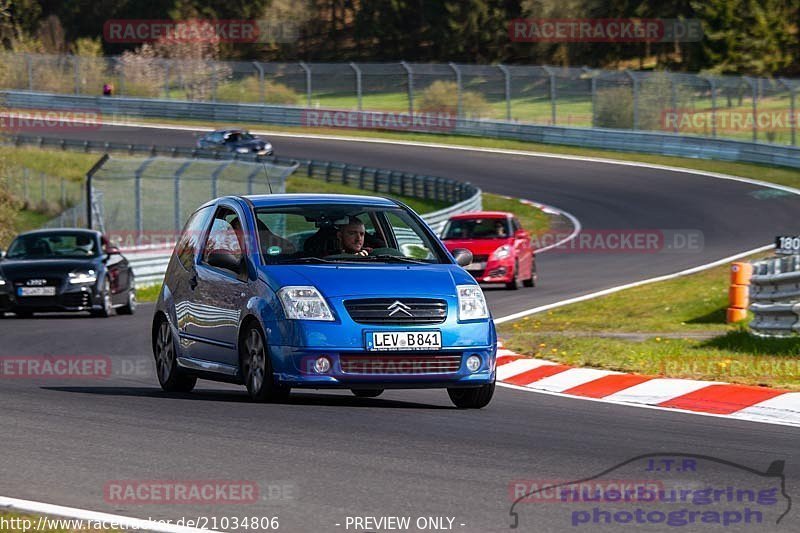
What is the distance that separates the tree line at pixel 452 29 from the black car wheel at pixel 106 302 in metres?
55.0

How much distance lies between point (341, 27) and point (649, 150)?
5517 cm

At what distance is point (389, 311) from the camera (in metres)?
9.94

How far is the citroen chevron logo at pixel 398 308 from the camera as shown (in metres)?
9.95

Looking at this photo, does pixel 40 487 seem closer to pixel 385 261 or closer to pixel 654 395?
pixel 385 261

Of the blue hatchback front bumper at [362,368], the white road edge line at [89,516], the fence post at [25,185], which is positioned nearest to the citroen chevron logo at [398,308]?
the blue hatchback front bumper at [362,368]

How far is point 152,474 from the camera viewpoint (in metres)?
7.34

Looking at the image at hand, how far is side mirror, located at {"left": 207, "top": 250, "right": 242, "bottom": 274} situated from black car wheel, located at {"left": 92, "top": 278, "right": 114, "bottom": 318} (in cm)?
1122

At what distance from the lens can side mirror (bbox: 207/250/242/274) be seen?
35.3ft

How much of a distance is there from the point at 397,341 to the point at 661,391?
265 centimetres

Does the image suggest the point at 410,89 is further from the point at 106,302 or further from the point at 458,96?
the point at 106,302

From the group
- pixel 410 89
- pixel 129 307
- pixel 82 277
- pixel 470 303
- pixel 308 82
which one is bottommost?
pixel 129 307

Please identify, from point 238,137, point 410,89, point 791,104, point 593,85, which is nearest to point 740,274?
point 791,104

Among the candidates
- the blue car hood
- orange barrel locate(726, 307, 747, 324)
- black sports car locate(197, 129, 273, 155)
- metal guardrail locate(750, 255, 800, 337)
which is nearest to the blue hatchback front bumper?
the blue car hood

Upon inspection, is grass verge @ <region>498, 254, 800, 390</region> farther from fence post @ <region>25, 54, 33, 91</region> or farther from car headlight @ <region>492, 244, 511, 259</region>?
fence post @ <region>25, 54, 33, 91</region>
